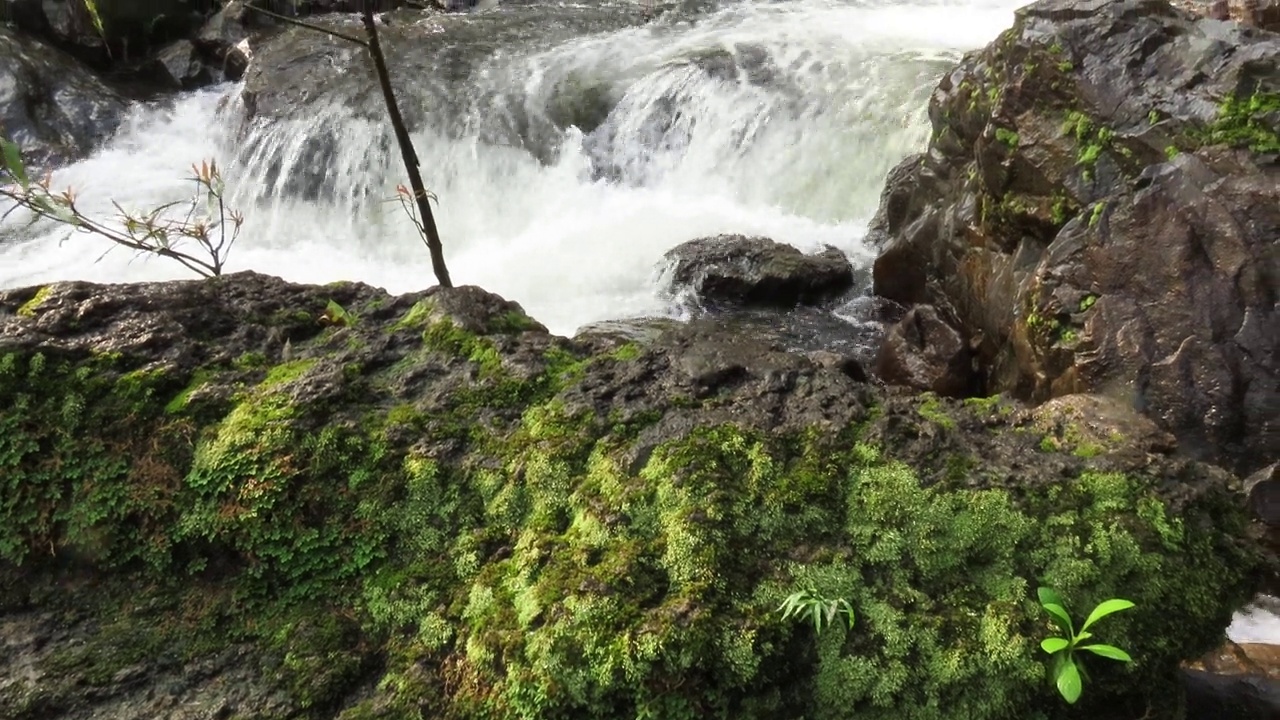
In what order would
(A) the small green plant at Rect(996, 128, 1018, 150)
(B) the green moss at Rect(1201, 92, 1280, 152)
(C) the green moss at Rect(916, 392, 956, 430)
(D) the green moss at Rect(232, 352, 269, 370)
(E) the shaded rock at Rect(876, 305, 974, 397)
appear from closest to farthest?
(C) the green moss at Rect(916, 392, 956, 430) < (D) the green moss at Rect(232, 352, 269, 370) < (B) the green moss at Rect(1201, 92, 1280, 152) < (A) the small green plant at Rect(996, 128, 1018, 150) < (E) the shaded rock at Rect(876, 305, 974, 397)

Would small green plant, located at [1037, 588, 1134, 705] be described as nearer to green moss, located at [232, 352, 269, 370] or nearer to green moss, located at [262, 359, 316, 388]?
green moss, located at [262, 359, 316, 388]

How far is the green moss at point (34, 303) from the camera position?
304 cm

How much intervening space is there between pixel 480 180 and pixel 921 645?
1039cm

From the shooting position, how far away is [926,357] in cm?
670

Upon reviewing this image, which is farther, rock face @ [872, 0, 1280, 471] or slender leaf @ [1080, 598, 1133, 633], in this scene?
rock face @ [872, 0, 1280, 471]

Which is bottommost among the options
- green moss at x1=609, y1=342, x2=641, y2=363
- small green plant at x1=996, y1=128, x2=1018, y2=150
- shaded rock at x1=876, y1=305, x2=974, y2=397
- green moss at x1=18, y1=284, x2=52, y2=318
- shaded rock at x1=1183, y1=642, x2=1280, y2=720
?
shaded rock at x1=876, y1=305, x2=974, y2=397

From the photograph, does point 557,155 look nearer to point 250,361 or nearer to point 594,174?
point 594,174

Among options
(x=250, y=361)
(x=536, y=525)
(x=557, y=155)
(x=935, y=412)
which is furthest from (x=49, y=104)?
(x=935, y=412)

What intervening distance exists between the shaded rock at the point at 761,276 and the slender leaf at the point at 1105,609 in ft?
21.0

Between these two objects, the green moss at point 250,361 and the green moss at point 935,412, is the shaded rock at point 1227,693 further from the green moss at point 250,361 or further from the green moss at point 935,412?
the green moss at point 250,361

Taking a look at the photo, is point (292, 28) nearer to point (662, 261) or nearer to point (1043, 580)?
point (662, 261)

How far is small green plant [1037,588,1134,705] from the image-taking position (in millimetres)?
2072

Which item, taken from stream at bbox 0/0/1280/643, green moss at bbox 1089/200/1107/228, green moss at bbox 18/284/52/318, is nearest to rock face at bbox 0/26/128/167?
stream at bbox 0/0/1280/643

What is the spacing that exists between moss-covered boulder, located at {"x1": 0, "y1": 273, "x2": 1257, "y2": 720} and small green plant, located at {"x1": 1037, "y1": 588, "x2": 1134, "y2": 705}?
53mm
